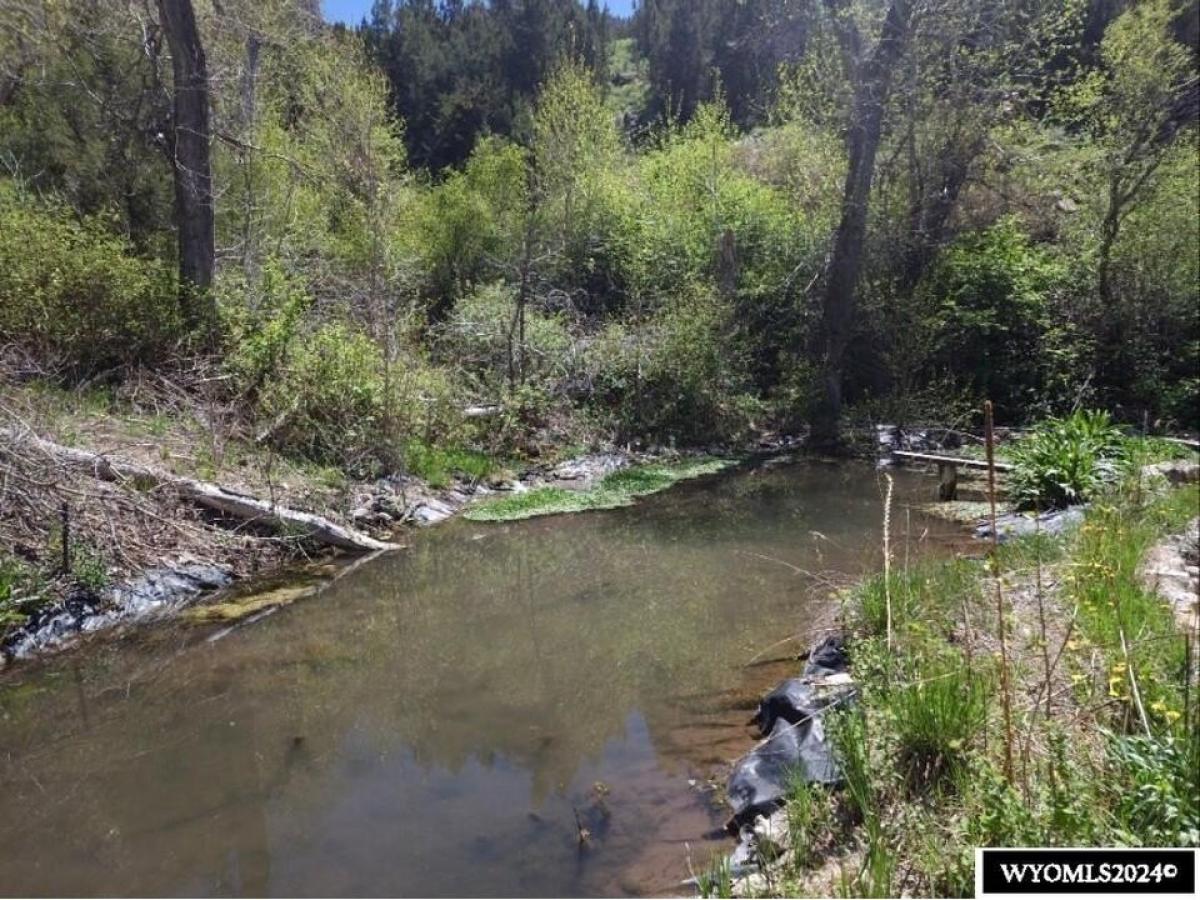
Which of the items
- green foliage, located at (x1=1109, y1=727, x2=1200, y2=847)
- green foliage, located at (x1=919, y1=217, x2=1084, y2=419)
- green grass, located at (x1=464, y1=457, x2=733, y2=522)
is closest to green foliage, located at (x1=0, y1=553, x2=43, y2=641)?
green grass, located at (x1=464, y1=457, x2=733, y2=522)

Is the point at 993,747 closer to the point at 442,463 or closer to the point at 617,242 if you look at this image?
the point at 442,463

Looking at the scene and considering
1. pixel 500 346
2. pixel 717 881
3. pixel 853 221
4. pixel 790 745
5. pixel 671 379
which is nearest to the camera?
pixel 717 881

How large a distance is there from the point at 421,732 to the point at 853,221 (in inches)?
539

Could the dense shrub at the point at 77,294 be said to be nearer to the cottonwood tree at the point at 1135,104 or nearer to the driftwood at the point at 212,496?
the driftwood at the point at 212,496

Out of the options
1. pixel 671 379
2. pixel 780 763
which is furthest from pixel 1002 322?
pixel 780 763

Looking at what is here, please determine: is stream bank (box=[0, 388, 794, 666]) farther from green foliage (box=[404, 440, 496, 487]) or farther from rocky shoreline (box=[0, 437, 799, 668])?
green foliage (box=[404, 440, 496, 487])

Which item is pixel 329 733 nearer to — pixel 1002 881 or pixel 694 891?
pixel 694 891

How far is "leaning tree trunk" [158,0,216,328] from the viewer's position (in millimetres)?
12672

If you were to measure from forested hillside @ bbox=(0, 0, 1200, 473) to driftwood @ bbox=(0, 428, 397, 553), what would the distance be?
1.86m

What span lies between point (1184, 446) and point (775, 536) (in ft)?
20.4

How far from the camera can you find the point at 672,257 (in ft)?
60.9

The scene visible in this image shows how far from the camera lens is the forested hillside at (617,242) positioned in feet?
39.8

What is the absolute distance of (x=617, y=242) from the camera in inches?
784

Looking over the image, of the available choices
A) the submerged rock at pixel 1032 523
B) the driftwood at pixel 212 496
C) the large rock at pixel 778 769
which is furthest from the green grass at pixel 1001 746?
the driftwood at pixel 212 496
